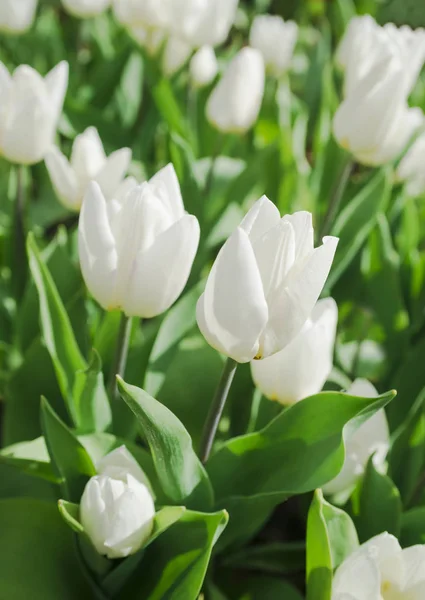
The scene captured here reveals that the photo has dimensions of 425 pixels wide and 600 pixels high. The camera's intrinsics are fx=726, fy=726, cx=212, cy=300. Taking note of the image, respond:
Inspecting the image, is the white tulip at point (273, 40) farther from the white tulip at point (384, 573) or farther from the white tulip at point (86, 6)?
the white tulip at point (384, 573)

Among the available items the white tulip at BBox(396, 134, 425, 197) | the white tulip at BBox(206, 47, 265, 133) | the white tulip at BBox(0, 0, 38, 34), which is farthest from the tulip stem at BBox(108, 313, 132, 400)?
the white tulip at BBox(0, 0, 38, 34)

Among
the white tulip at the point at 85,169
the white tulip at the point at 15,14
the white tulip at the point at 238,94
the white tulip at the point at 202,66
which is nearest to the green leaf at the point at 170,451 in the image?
the white tulip at the point at 85,169

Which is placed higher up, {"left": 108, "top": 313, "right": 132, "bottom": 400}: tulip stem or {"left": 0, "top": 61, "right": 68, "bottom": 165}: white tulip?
{"left": 0, "top": 61, "right": 68, "bottom": 165}: white tulip

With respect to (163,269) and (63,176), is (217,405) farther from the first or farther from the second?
(63,176)

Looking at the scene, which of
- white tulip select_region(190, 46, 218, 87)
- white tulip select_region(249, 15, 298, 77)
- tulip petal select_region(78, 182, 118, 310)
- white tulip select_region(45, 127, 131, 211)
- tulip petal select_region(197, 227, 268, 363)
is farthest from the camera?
white tulip select_region(249, 15, 298, 77)

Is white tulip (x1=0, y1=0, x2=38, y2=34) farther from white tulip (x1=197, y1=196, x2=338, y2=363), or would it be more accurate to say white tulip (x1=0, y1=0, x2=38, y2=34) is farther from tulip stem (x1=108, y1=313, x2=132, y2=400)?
→ white tulip (x1=197, y1=196, x2=338, y2=363)

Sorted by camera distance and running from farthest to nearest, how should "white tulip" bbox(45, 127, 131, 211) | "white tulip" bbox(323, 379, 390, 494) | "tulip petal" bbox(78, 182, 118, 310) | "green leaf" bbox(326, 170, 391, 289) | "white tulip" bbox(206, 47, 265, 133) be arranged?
"white tulip" bbox(206, 47, 265, 133)
"green leaf" bbox(326, 170, 391, 289)
"white tulip" bbox(45, 127, 131, 211)
"white tulip" bbox(323, 379, 390, 494)
"tulip petal" bbox(78, 182, 118, 310)
